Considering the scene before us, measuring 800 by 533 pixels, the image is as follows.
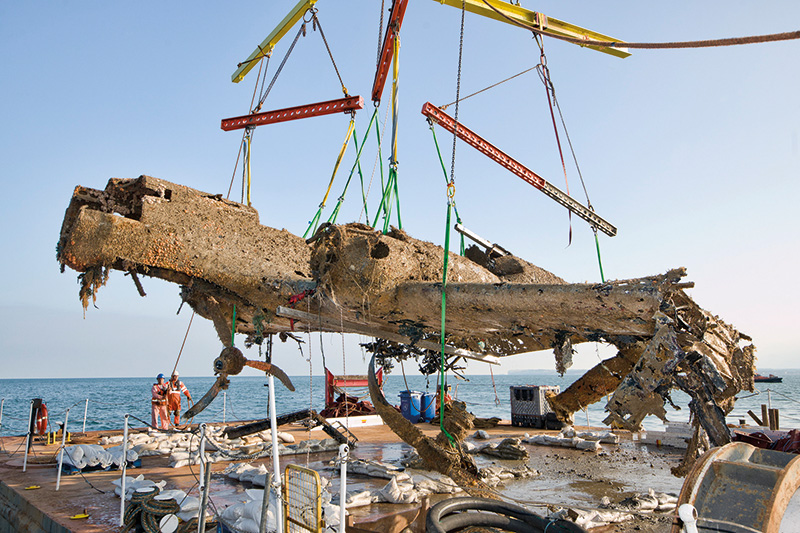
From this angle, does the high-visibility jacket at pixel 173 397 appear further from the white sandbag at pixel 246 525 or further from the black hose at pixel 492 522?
the black hose at pixel 492 522

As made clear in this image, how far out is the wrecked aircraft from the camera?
6.55m

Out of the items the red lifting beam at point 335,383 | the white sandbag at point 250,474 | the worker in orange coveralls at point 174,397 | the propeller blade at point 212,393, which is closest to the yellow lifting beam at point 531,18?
the propeller blade at point 212,393

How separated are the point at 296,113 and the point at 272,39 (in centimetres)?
361

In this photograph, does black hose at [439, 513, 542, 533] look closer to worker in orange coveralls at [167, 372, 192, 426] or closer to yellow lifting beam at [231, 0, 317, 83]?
worker in orange coveralls at [167, 372, 192, 426]

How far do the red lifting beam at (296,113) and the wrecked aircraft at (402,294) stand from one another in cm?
435

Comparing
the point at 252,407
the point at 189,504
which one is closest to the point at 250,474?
the point at 189,504

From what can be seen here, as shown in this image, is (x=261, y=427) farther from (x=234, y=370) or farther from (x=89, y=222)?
(x=89, y=222)

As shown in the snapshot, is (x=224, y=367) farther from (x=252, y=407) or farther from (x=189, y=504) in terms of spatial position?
(x=252, y=407)

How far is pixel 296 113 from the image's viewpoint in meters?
13.7

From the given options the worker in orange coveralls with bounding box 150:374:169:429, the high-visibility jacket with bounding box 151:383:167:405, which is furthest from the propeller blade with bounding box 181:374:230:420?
the high-visibility jacket with bounding box 151:383:167:405

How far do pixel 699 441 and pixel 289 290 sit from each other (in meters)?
6.62

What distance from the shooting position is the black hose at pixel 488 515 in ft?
17.6

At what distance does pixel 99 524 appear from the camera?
20.5 ft

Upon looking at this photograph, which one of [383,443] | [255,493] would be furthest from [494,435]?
[255,493]
